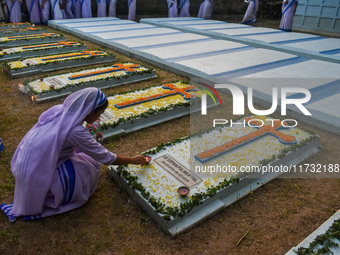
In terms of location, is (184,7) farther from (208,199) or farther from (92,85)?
(208,199)

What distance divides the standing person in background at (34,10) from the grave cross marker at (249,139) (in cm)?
1036

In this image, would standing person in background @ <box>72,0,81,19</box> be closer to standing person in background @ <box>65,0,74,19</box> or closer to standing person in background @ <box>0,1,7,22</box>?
standing person in background @ <box>65,0,74,19</box>

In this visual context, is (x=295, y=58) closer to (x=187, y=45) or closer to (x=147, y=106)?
(x=187, y=45)

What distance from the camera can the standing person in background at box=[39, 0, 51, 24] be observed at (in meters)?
11.3

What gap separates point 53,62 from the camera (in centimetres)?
612

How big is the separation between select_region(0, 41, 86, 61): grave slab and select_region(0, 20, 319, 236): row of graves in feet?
3.34

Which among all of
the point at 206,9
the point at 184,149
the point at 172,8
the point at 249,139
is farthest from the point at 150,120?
the point at 206,9

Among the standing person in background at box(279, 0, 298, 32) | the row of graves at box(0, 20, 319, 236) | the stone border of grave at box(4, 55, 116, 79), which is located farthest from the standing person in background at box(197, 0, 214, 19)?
the row of graves at box(0, 20, 319, 236)

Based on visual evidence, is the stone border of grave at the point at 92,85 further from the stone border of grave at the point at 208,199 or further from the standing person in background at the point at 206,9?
the standing person in background at the point at 206,9

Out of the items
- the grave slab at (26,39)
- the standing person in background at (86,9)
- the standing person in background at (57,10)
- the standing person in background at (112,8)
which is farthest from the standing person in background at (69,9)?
the grave slab at (26,39)

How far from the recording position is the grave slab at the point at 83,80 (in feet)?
16.0

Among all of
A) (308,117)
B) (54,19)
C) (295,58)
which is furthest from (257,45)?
(54,19)

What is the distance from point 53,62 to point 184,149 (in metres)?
4.08

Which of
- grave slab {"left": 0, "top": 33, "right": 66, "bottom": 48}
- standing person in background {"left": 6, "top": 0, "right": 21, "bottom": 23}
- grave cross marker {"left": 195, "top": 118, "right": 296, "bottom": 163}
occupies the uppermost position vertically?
standing person in background {"left": 6, "top": 0, "right": 21, "bottom": 23}
